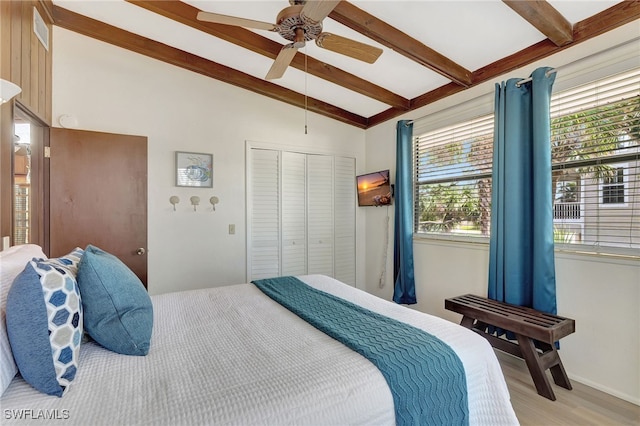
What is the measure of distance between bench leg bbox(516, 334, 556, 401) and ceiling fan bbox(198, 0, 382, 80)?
2.23m

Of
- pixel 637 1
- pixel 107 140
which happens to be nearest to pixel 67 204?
pixel 107 140

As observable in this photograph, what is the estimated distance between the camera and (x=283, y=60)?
2.23m

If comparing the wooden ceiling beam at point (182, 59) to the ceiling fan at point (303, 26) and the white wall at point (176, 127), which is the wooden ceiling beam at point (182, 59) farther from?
the ceiling fan at point (303, 26)

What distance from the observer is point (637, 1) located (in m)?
1.87

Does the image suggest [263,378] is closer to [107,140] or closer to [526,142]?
[526,142]

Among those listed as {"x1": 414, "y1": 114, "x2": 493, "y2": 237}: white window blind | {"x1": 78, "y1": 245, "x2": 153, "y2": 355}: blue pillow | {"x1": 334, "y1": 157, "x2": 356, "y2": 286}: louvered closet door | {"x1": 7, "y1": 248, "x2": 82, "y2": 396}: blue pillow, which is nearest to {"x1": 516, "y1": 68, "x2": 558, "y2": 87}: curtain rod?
{"x1": 414, "y1": 114, "x2": 493, "y2": 237}: white window blind

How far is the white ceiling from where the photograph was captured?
2.14 metres

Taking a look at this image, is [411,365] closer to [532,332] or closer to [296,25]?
[532,332]

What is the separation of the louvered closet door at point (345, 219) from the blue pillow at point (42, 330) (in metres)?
3.36

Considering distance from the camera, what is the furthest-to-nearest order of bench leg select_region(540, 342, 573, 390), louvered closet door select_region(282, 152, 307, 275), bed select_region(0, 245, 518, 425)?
louvered closet door select_region(282, 152, 307, 275) < bench leg select_region(540, 342, 573, 390) < bed select_region(0, 245, 518, 425)

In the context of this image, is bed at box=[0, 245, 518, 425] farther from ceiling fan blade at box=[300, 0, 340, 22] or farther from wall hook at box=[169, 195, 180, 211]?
wall hook at box=[169, 195, 180, 211]

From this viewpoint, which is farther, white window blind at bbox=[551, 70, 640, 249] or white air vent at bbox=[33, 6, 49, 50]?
white air vent at bbox=[33, 6, 49, 50]

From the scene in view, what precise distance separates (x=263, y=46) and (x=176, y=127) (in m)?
1.28

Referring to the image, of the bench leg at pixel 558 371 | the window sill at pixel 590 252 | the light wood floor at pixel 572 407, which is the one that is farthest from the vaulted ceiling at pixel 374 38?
the light wood floor at pixel 572 407
